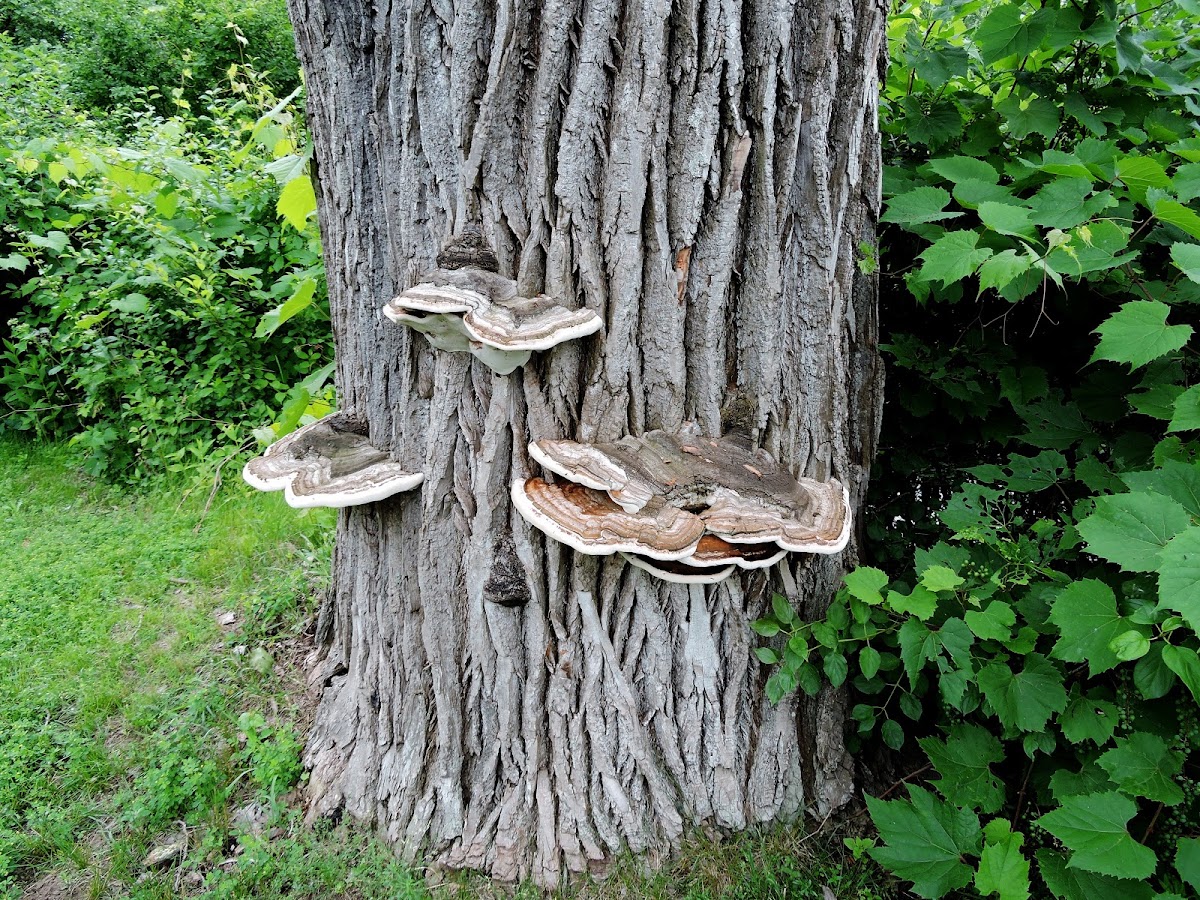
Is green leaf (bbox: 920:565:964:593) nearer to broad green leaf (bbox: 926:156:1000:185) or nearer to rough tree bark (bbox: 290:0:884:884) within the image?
rough tree bark (bbox: 290:0:884:884)

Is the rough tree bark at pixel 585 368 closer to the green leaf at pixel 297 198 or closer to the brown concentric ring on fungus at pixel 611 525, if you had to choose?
the brown concentric ring on fungus at pixel 611 525

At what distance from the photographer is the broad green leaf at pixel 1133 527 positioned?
1.58 meters

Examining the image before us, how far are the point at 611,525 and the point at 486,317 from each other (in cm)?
57

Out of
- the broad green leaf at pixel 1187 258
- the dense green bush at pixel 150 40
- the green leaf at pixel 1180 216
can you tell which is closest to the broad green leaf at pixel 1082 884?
the broad green leaf at pixel 1187 258

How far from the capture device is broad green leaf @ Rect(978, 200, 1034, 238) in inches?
67.8

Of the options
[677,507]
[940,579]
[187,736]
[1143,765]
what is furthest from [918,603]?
[187,736]

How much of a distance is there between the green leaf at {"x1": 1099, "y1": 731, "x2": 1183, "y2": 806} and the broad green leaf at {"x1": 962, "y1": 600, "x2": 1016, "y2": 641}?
34 centimetres

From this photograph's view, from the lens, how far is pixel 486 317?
5.39ft

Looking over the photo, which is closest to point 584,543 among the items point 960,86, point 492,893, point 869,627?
point 869,627

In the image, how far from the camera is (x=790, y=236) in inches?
77.8

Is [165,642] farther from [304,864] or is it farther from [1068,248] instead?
[1068,248]

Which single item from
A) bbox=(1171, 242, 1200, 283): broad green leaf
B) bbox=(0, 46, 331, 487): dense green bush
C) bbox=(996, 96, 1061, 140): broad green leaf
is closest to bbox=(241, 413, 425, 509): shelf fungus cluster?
bbox=(1171, 242, 1200, 283): broad green leaf

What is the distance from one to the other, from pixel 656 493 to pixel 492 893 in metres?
1.51

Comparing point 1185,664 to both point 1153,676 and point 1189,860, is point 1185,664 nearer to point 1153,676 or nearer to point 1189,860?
point 1153,676
